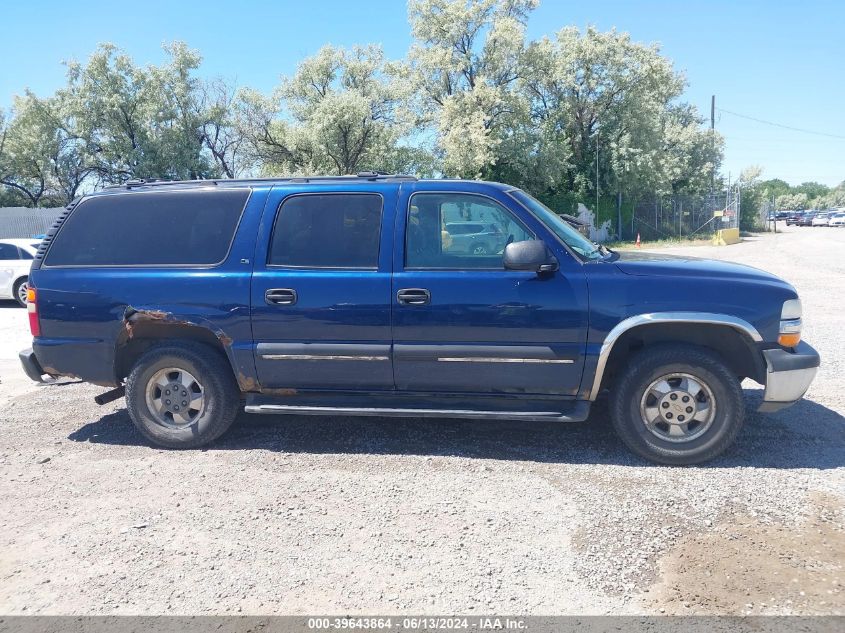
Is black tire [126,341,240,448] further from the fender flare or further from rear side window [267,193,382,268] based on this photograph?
the fender flare

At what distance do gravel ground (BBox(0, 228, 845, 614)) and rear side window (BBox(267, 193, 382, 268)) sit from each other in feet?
4.82

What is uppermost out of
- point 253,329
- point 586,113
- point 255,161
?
point 586,113

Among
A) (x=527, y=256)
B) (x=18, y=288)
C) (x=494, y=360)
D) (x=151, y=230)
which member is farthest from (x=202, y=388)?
(x=18, y=288)

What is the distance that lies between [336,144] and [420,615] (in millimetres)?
31950

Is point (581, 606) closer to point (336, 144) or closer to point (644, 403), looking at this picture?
point (644, 403)

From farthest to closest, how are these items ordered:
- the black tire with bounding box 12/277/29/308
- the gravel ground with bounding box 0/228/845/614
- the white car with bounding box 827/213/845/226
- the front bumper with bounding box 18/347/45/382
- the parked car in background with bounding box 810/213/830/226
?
1. the parked car in background with bounding box 810/213/830/226
2. the white car with bounding box 827/213/845/226
3. the black tire with bounding box 12/277/29/308
4. the front bumper with bounding box 18/347/45/382
5. the gravel ground with bounding box 0/228/845/614

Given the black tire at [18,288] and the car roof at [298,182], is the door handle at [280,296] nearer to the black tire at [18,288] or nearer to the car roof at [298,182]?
the car roof at [298,182]

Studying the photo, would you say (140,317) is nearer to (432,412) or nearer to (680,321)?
(432,412)

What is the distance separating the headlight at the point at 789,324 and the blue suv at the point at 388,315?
0.02 m

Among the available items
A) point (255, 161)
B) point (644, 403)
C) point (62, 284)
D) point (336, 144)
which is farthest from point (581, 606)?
point (255, 161)

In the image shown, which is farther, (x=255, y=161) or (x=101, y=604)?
(x=255, y=161)

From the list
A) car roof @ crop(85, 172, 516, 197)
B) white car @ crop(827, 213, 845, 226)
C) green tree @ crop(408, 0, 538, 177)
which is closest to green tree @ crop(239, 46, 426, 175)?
green tree @ crop(408, 0, 538, 177)

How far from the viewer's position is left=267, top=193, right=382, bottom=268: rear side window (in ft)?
15.1

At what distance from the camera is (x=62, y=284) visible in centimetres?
484
